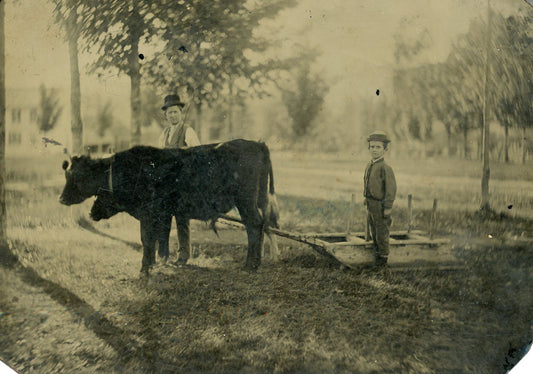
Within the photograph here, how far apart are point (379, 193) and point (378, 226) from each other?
7.5 inches

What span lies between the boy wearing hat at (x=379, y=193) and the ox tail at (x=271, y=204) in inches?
20.5

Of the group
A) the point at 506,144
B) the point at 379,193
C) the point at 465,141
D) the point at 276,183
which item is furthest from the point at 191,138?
the point at 506,144

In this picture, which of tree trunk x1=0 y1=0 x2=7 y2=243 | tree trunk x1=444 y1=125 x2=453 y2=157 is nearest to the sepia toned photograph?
tree trunk x1=444 y1=125 x2=453 y2=157

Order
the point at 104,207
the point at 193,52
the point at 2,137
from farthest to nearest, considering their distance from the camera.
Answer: the point at 2,137 → the point at 104,207 → the point at 193,52

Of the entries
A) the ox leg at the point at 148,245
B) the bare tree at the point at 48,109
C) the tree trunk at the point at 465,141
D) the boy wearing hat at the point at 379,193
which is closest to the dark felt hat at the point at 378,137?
the boy wearing hat at the point at 379,193

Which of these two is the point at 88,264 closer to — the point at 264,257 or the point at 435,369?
the point at 264,257

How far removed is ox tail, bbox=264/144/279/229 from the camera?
7.52ft

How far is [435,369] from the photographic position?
2367 millimetres

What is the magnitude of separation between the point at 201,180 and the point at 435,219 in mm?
1360

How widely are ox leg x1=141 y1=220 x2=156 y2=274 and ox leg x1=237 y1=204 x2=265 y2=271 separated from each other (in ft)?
1.72

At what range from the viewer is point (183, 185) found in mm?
2287

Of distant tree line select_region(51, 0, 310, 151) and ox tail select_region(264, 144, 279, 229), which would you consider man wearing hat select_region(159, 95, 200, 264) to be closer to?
distant tree line select_region(51, 0, 310, 151)

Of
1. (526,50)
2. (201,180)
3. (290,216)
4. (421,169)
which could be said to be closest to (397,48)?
(421,169)

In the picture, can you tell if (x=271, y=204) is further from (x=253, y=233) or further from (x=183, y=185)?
(x=183, y=185)
